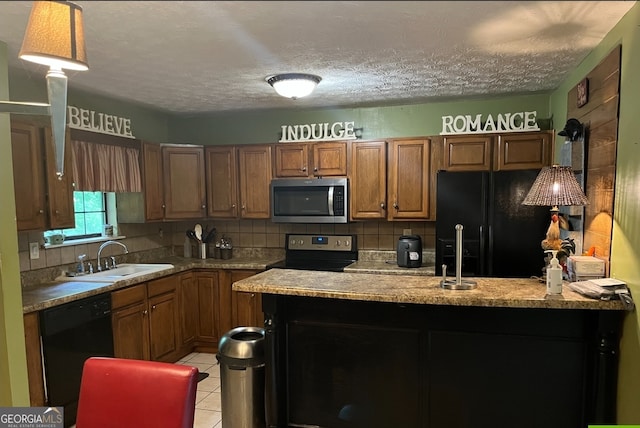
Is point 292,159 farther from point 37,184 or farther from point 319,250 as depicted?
point 37,184

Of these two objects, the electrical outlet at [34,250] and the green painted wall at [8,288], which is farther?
the electrical outlet at [34,250]

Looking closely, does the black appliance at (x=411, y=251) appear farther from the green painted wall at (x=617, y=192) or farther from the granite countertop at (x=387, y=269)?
the green painted wall at (x=617, y=192)

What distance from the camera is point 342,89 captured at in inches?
132

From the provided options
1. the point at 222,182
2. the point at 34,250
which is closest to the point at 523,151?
the point at 222,182

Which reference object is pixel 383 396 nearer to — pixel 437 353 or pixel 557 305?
pixel 437 353

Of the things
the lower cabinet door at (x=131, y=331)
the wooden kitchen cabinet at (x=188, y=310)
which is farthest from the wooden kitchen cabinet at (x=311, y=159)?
the lower cabinet door at (x=131, y=331)

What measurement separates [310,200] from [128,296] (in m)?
1.78

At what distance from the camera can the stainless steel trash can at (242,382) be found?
2.54 meters

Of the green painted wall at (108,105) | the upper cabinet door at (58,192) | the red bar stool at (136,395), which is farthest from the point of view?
the green painted wall at (108,105)

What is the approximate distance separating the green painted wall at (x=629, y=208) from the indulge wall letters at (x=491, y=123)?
144 cm

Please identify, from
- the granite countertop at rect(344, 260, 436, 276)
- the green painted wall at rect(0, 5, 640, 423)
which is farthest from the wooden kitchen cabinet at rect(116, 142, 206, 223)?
the granite countertop at rect(344, 260, 436, 276)

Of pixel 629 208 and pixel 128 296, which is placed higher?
pixel 629 208

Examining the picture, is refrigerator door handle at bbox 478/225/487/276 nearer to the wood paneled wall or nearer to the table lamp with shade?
the wood paneled wall

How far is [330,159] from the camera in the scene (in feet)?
13.0
